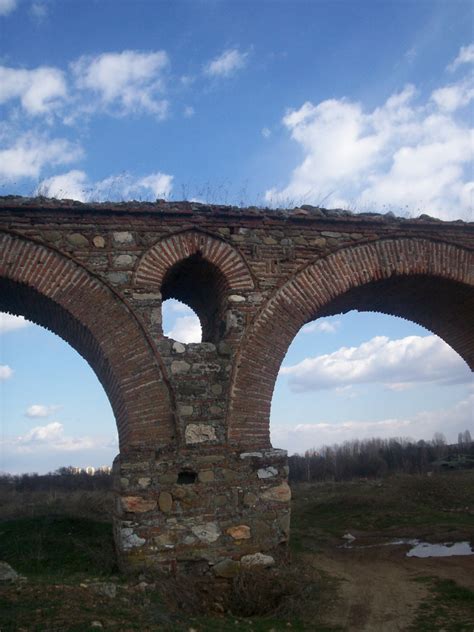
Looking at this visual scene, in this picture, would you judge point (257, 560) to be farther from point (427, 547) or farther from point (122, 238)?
point (427, 547)

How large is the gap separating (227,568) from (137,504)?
1259mm

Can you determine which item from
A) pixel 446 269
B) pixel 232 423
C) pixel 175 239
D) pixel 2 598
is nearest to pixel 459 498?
pixel 446 269

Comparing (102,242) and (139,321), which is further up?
(102,242)

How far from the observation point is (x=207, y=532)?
6879mm

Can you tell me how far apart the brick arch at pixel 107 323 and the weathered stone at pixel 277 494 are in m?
1.32

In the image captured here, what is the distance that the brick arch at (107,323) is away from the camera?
7.11 meters

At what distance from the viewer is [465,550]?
31.5ft

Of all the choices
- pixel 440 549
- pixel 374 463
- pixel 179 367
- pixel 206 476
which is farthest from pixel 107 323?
pixel 374 463

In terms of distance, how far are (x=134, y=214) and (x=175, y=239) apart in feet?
1.99

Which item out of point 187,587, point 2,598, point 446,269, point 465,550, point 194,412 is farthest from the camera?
point 465,550

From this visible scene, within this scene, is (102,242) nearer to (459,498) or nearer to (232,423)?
(232,423)

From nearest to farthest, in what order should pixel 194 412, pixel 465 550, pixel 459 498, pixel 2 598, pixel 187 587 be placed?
pixel 2 598 < pixel 187 587 < pixel 194 412 < pixel 465 550 < pixel 459 498

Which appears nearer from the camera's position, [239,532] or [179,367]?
[239,532]

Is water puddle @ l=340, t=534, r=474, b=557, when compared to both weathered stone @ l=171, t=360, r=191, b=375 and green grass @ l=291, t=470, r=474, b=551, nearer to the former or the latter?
green grass @ l=291, t=470, r=474, b=551
